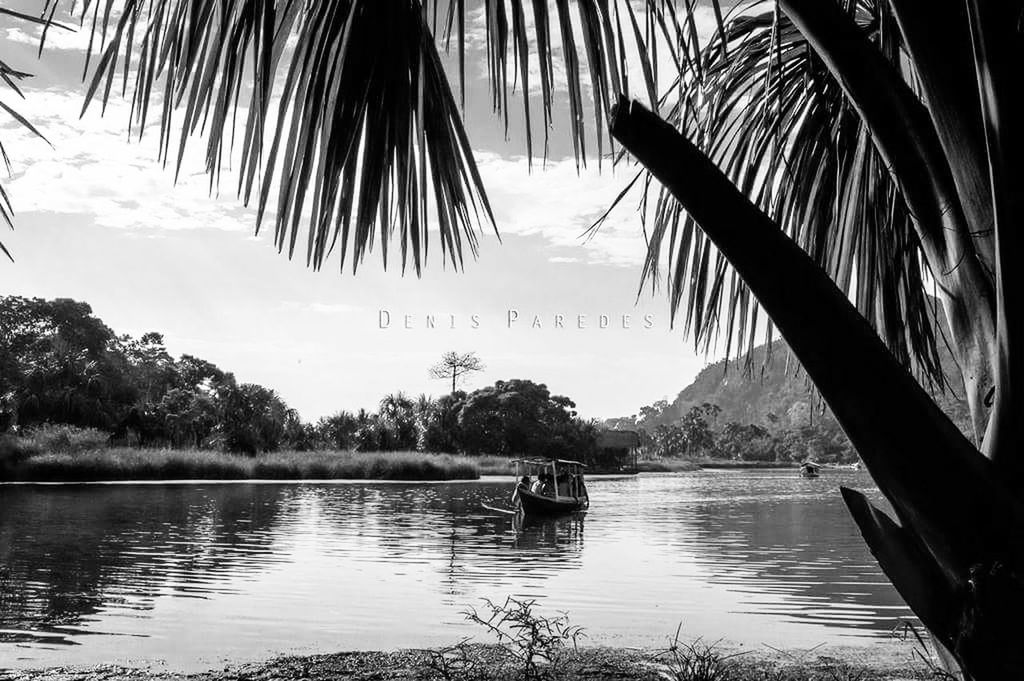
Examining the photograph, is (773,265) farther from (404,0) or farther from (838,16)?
(404,0)

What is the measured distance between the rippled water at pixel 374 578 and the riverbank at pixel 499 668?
2.73 ft

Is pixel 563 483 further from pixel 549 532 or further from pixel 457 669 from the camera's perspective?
pixel 457 669

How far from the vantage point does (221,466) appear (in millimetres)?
35719

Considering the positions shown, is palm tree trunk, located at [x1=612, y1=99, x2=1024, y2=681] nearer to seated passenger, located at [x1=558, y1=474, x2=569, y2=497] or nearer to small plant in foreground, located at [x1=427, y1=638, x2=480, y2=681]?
small plant in foreground, located at [x1=427, y1=638, x2=480, y2=681]

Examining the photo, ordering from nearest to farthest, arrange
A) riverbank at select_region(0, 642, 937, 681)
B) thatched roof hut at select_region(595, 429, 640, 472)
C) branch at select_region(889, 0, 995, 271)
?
branch at select_region(889, 0, 995, 271) → riverbank at select_region(0, 642, 937, 681) → thatched roof hut at select_region(595, 429, 640, 472)

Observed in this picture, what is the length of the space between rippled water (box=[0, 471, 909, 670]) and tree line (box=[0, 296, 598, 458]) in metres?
19.5

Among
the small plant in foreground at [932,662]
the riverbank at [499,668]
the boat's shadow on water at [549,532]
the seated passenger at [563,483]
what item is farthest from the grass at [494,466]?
the small plant in foreground at [932,662]

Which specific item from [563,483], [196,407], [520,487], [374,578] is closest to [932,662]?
[374,578]

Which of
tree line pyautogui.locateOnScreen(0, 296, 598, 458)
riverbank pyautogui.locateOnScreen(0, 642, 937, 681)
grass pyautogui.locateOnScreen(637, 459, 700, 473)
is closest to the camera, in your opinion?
riverbank pyautogui.locateOnScreen(0, 642, 937, 681)

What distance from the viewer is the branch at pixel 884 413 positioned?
1.41 metres

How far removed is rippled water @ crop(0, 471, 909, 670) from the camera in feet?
25.4

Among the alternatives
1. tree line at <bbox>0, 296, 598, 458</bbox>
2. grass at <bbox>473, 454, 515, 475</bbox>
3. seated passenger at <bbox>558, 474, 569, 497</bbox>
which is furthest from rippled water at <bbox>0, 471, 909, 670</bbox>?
grass at <bbox>473, 454, 515, 475</bbox>

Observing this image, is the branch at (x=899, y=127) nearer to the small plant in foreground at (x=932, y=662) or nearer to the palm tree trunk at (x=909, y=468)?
the palm tree trunk at (x=909, y=468)

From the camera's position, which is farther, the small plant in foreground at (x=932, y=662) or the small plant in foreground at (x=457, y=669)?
the small plant in foreground at (x=457, y=669)
